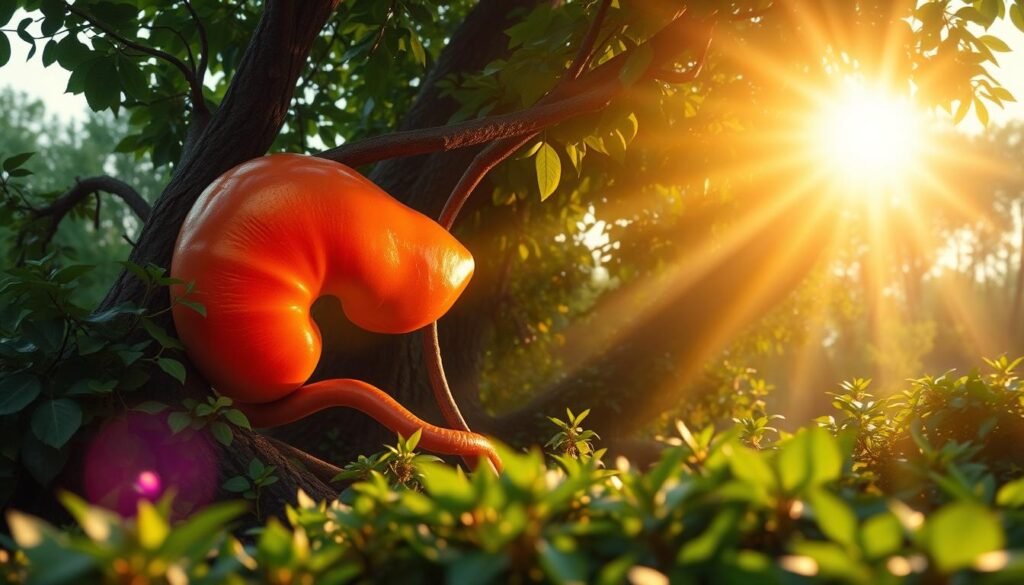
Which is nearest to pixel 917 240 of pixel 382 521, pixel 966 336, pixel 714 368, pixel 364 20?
pixel 966 336

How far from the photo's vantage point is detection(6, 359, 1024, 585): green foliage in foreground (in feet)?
3.46

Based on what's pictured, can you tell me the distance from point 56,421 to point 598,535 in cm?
183

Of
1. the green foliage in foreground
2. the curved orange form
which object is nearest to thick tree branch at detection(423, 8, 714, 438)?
the curved orange form

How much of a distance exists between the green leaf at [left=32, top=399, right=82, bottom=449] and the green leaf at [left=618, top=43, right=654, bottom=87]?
2171 mm

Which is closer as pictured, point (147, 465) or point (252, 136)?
point (147, 465)

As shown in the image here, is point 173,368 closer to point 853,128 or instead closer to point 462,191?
point 462,191

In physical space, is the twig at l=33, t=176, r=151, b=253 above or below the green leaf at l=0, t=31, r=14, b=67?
below

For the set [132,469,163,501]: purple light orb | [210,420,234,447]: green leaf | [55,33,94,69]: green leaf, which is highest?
[55,33,94,69]: green leaf

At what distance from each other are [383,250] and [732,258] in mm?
5438

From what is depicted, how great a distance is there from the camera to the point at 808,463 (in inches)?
49.1

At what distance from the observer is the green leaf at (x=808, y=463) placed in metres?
1.24

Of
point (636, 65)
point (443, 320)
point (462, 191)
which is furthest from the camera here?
point (443, 320)

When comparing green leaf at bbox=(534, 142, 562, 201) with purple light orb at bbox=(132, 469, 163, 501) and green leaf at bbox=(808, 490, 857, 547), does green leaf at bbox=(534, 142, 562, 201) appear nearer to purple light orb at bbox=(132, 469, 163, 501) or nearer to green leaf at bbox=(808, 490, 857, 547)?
purple light orb at bbox=(132, 469, 163, 501)

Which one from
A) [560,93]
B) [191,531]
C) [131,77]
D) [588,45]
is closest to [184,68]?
[131,77]
